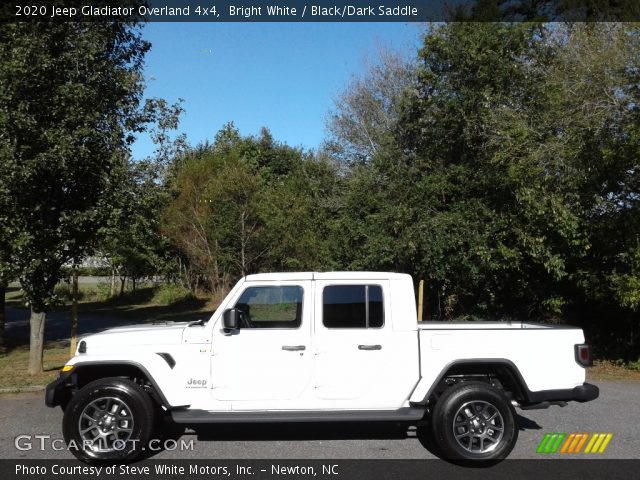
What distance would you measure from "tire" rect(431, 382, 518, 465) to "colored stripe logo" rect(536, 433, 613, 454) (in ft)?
2.42

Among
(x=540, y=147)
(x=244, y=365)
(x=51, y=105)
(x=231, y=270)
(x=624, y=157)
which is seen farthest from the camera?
(x=231, y=270)

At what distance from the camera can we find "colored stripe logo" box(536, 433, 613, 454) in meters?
6.16

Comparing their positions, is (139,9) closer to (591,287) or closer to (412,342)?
(412,342)

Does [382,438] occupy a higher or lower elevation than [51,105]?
lower

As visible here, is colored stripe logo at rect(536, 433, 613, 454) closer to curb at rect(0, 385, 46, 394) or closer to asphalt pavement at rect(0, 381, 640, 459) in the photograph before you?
asphalt pavement at rect(0, 381, 640, 459)

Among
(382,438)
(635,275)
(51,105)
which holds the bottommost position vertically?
(382,438)

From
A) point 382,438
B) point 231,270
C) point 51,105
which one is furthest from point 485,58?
point 231,270

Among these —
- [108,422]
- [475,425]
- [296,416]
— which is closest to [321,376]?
[296,416]

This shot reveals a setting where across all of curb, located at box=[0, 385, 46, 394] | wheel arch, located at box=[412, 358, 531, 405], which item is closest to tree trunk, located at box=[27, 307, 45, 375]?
curb, located at box=[0, 385, 46, 394]

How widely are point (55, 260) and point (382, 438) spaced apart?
20.6 ft

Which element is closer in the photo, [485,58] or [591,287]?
[591,287]

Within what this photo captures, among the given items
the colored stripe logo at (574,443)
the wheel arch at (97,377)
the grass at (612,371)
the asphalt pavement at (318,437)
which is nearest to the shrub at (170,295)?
the grass at (612,371)

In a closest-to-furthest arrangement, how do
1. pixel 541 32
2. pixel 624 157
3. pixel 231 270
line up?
pixel 624 157 → pixel 541 32 → pixel 231 270

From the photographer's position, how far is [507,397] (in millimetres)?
5863
